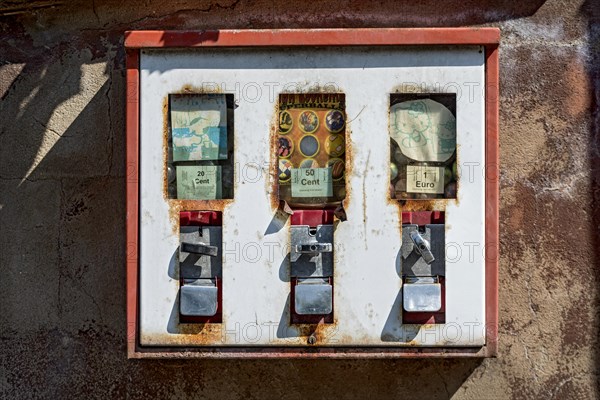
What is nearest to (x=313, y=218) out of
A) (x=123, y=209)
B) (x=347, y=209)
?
(x=347, y=209)

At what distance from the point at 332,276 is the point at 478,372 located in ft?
3.24

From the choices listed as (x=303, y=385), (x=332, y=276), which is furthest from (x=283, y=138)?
(x=303, y=385)

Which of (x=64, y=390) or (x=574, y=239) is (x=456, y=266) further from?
(x=64, y=390)

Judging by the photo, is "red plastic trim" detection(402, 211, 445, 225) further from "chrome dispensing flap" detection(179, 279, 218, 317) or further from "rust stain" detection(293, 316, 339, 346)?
"chrome dispensing flap" detection(179, 279, 218, 317)

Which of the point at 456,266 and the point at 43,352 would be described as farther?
the point at 43,352

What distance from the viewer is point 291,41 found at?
2873 mm

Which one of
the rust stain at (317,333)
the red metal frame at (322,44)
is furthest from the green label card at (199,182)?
the rust stain at (317,333)

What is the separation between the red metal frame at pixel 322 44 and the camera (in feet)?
9.40

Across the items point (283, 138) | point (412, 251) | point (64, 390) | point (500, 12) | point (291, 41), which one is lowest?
point (64, 390)

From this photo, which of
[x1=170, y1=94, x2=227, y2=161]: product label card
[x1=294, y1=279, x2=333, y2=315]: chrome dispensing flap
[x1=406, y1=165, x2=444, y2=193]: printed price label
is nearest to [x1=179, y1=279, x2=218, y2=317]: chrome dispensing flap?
[x1=294, y1=279, x2=333, y2=315]: chrome dispensing flap

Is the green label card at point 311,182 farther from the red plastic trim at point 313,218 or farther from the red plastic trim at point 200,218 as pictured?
the red plastic trim at point 200,218

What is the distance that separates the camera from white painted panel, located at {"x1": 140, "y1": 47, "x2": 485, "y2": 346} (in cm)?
289

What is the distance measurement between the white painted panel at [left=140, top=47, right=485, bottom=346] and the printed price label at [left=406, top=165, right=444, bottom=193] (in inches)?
3.8

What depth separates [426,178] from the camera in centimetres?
293
